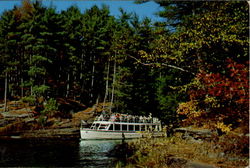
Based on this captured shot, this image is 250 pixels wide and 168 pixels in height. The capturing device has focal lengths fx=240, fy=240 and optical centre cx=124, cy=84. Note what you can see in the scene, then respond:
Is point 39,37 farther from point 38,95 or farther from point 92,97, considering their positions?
point 92,97

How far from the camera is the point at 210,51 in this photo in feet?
51.6

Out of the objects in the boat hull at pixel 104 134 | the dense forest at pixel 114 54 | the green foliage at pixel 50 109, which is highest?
the dense forest at pixel 114 54

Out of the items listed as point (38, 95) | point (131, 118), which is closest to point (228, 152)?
point (131, 118)

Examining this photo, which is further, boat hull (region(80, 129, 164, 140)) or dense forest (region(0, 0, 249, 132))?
boat hull (region(80, 129, 164, 140))

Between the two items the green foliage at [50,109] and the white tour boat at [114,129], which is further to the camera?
the green foliage at [50,109]

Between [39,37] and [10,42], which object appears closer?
[10,42]

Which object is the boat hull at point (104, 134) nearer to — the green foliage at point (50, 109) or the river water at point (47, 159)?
the green foliage at point (50, 109)

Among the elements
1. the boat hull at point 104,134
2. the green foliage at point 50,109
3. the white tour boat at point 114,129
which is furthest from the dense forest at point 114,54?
the boat hull at point 104,134

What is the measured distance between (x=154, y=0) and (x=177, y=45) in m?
4.43

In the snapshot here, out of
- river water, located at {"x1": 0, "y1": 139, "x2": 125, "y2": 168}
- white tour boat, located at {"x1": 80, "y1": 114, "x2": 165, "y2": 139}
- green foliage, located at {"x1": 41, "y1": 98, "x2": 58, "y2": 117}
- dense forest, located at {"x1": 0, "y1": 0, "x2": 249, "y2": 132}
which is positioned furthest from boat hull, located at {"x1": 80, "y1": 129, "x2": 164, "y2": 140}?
river water, located at {"x1": 0, "y1": 139, "x2": 125, "y2": 168}

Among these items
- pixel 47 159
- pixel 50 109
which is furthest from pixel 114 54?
pixel 47 159

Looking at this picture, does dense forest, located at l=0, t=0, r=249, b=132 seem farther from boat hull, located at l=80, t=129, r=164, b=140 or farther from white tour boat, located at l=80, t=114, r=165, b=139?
boat hull, located at l=80, t=129, r=164, b=140

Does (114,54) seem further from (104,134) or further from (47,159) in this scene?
(47,159)

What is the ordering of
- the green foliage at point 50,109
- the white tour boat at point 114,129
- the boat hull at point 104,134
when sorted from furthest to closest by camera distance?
the green foliage at point 50,109 → the white tour boat at point 114,129 → the boat hull at point 104,134
